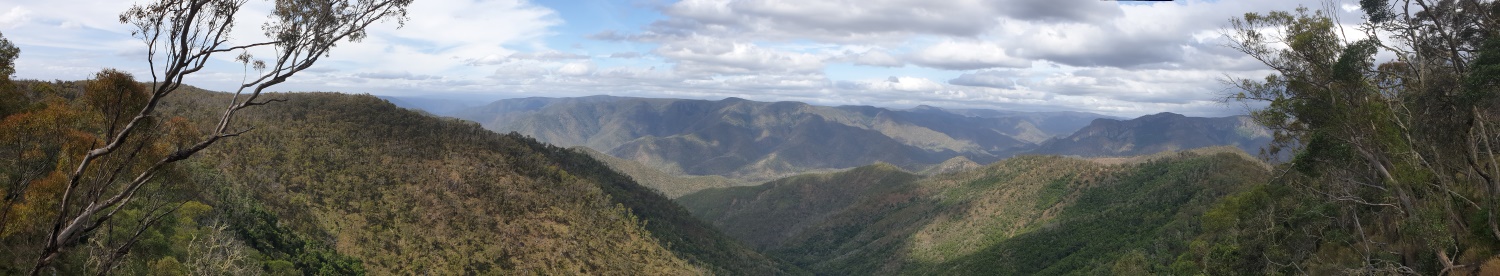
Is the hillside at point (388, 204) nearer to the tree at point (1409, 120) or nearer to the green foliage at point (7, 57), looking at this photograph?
the green foliage at point (7, 57)

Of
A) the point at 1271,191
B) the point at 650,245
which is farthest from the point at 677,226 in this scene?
the point at 1271,191

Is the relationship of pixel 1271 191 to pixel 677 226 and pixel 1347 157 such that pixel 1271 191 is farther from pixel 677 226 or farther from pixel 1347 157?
pixel 677 226

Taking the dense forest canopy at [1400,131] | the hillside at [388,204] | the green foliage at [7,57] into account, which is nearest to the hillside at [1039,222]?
the dense forest canopy at [1400,131]

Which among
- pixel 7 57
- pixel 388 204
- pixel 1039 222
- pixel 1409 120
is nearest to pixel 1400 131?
pixel 1409 120

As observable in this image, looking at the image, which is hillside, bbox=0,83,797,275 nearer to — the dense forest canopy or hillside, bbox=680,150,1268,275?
hillside, bbox=680,150,1268,275

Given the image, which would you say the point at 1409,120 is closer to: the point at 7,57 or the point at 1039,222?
the point at 7,57
